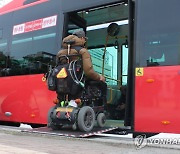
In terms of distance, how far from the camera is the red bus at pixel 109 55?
4758 millimetres

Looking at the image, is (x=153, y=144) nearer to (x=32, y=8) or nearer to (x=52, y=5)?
(x=52, y=5)

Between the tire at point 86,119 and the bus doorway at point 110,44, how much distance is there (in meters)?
1.14

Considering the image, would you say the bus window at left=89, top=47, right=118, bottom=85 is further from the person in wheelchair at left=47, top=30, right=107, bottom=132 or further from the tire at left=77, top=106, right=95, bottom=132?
the tire at left=77, top=106, right=95, bottom=132

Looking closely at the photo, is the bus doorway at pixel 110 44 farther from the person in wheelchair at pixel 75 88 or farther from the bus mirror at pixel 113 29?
the person in wheelchair at pixel 75 88

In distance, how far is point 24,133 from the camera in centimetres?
526

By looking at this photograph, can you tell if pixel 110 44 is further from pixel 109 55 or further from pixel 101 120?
pixel 101 120

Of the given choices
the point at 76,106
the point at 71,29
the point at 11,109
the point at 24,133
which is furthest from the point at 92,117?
the point at 11,109

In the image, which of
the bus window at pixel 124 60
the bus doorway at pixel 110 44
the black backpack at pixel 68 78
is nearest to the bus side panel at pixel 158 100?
the black backpack at pixel 68 78

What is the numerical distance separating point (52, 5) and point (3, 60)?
5.87 ft

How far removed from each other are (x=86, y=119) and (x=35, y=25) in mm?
2670

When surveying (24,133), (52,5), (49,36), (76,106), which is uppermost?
(52,5)

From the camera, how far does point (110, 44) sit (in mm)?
7984

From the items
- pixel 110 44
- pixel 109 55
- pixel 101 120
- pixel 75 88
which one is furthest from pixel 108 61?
pixel 75 88

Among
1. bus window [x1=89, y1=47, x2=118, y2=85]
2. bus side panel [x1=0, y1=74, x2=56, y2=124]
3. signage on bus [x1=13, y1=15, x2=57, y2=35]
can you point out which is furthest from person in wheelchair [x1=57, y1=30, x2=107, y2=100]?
bus window [x1=89, y1=47, x2=118, y2=85]
